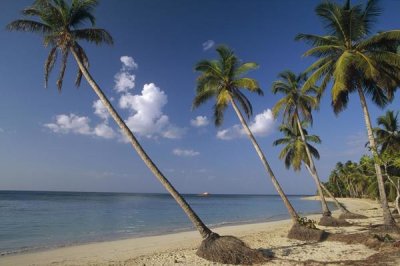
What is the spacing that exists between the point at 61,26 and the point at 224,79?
863 centimetres

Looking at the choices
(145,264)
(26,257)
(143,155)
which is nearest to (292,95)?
(143,155)

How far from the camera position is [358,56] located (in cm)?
1495

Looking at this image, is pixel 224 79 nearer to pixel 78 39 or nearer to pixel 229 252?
pixel 78 39

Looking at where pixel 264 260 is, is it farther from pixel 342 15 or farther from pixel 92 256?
pixel 342 15

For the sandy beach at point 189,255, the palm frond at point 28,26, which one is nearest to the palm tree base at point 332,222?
the sandy beach at point 189,255

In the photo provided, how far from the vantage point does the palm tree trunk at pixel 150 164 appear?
1081cm

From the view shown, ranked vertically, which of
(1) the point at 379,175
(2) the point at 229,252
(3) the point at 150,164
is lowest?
(2) the point at 229,252

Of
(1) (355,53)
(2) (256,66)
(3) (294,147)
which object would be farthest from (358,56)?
(3) (294,147)

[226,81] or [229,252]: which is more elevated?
[226,81]

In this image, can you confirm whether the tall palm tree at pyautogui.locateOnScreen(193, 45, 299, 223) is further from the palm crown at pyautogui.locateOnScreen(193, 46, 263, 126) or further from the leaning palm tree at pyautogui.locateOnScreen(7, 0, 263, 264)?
the leaning palm tree at pyautogui.locateOnScreen(7, 0, 263, 264)

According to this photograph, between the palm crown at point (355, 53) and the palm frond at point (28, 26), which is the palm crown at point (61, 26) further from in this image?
the palm crown at point (355, 53)

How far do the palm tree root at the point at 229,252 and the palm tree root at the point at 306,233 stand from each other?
4.52 metres

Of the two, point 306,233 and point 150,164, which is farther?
point 306,233

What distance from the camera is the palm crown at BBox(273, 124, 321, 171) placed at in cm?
2895
